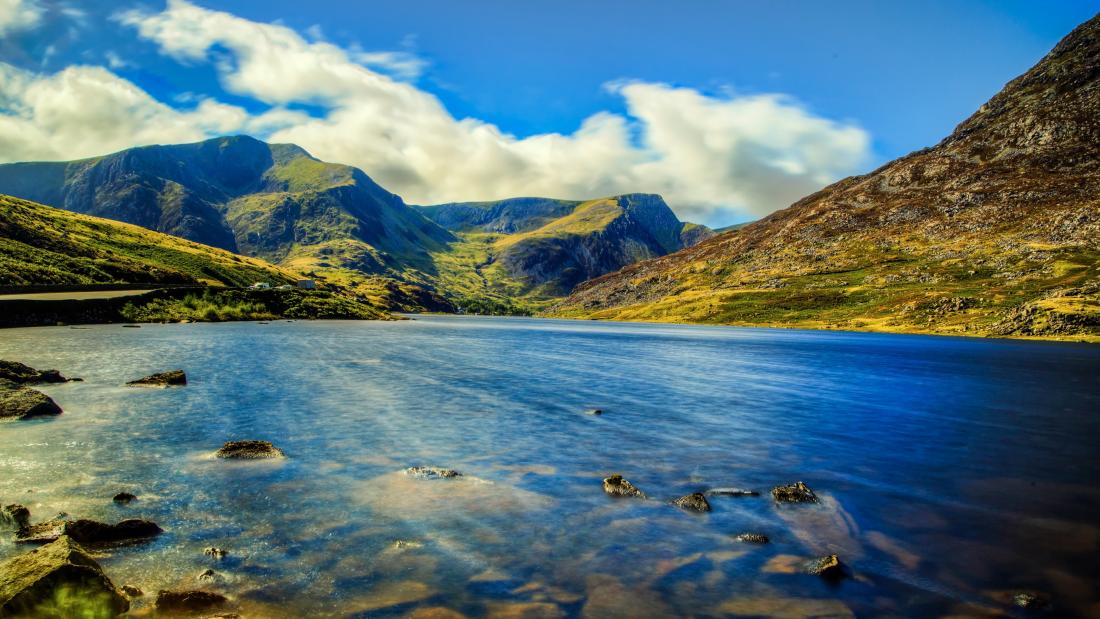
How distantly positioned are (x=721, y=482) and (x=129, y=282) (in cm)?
16973

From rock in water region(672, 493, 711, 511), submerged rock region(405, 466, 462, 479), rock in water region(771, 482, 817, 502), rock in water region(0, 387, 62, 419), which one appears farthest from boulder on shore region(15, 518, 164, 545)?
rock in water region(771, 482, 817, 502)

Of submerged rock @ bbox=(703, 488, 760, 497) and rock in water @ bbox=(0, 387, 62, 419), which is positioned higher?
rock in water @ bbox=(0, 387, 62, 419)

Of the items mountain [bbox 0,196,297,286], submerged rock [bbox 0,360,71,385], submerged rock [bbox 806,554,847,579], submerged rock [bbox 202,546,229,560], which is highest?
mountain [bbox 0,196,297,286]

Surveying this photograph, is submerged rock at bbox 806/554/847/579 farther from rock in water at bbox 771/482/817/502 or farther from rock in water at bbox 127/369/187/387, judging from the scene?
rock in water at bbox 127/369/187/387

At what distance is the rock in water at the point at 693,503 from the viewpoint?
2018 cm

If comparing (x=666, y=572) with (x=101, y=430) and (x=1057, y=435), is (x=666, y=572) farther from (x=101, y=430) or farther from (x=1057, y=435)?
(x=1057, y=435)

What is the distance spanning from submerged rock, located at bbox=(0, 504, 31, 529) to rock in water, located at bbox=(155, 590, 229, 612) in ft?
25.6

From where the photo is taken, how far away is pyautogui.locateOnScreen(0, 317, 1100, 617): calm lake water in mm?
13688

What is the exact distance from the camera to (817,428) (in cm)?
3756

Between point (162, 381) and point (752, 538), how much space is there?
1888 inches

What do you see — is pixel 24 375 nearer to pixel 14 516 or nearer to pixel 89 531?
pixel 14 516

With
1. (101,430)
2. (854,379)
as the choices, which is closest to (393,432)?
(101,430)

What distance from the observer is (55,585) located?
10336mm

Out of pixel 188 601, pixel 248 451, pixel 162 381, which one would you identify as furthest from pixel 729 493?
pixel 162 381
